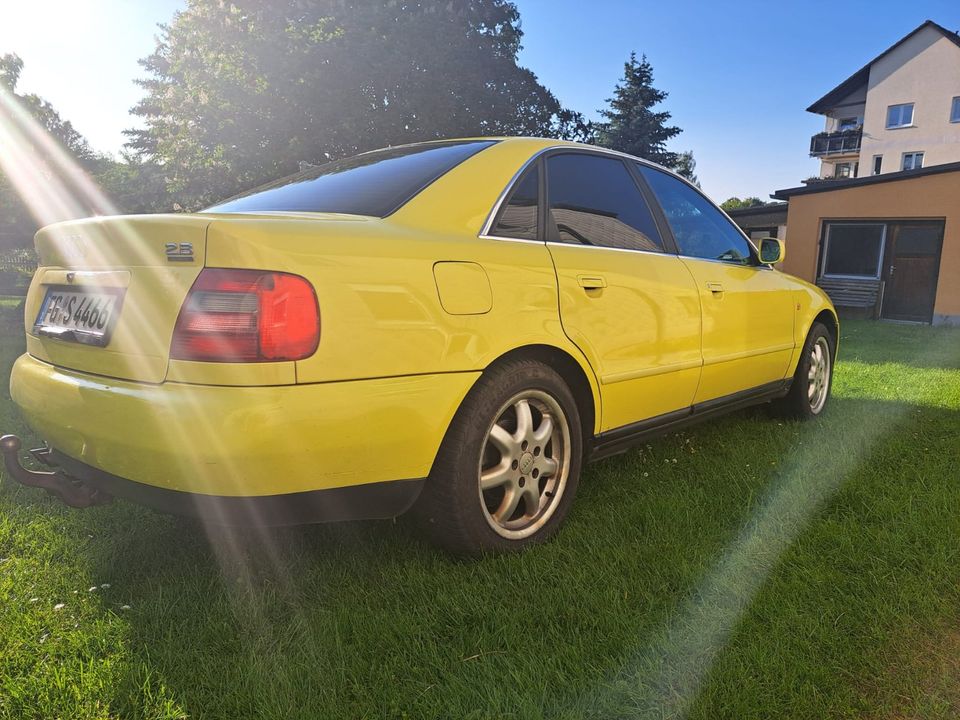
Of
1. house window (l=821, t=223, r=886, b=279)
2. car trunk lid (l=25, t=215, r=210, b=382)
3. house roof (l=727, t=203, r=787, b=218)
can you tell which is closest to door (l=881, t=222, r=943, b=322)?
house window (l=821, t=223, r=886, b=279)

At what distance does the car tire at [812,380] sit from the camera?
174 inches

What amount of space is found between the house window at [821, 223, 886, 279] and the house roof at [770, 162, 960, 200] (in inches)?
42.0

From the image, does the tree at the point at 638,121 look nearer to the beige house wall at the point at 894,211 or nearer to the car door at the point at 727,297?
the beige house wall at the point at 894,211

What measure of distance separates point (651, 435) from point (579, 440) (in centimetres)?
60

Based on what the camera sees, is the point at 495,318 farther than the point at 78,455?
Yes

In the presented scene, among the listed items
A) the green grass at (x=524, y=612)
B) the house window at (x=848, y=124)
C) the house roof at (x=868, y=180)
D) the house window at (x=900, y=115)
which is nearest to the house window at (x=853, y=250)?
the house roof at (x=868, y=180)

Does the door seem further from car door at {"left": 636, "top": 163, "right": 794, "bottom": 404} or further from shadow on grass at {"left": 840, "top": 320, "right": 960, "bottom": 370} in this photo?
car door at {"left": 636, "top": 163, "right": 794, "bottom": 404}

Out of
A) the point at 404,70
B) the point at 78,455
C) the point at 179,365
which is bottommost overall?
the point at 78,455

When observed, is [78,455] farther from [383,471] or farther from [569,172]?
[569,172]

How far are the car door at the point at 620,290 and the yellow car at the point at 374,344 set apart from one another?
0.01m

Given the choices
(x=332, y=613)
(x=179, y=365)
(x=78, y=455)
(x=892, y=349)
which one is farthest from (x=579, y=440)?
(x=892, y=349)

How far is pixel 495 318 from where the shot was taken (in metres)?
2.23

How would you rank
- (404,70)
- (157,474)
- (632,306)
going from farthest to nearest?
(404,70) < (632,306) < (157,474)

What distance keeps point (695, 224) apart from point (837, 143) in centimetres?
4023
